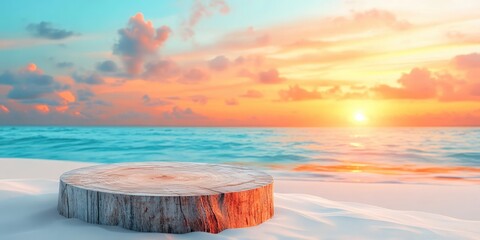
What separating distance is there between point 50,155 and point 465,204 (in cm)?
1418

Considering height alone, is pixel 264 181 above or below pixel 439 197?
above

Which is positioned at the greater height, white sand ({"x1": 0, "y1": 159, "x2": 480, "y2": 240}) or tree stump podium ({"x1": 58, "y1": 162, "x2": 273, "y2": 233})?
tree stump podium ({"x1": 58, "y1": 162, "x2": 273, "y2": 233})

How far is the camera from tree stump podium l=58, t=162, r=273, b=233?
235cm

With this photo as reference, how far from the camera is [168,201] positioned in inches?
91.6

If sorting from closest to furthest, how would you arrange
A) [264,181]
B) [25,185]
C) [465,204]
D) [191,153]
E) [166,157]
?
[264,181] → [25,185] → [465,204] → [166,157] → [191,153]

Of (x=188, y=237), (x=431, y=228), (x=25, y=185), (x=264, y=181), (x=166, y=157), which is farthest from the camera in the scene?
(x=166, y=157)

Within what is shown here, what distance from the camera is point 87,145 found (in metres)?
17.9

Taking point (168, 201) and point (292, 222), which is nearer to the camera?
point (168, 201)

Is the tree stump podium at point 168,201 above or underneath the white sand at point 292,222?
above

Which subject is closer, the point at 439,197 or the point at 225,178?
the point at 225,178

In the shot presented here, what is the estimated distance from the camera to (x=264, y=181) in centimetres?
280

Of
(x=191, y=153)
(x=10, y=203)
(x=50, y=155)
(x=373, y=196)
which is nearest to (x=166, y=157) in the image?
(x=191, y=153)

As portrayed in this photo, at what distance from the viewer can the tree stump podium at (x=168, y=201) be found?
235 cm

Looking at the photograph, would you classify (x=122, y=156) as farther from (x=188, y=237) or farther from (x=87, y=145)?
(x=188, y=237)
